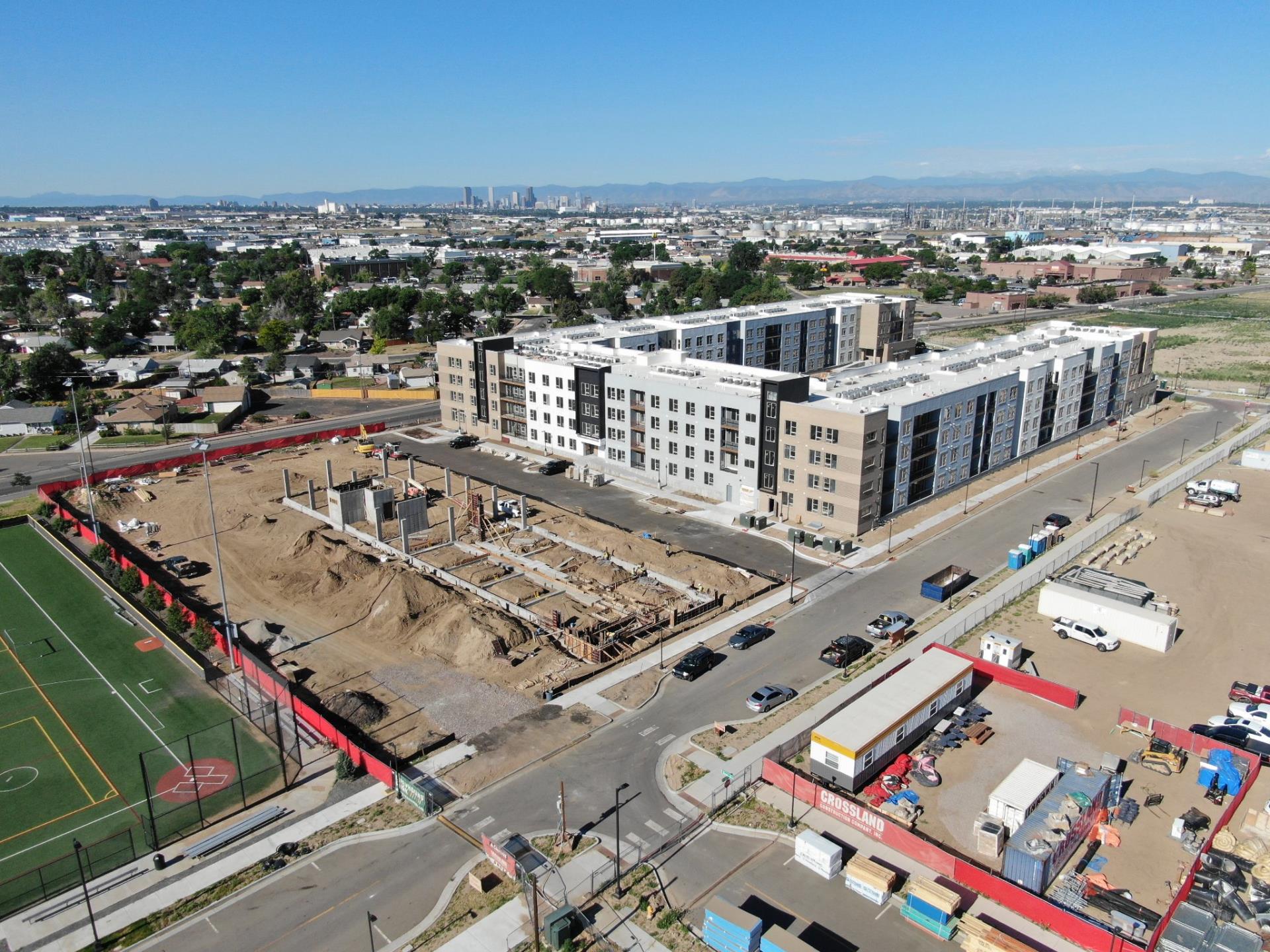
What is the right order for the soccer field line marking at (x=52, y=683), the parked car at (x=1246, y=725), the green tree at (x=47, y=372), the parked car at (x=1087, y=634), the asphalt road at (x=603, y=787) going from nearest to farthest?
the asphalt road at (x=603, y=787) → the parked car at (x=1246, y=725) → the soccer field line marking at (x=52, y=683) → the parked car at (x=1087, y=634) → the green tree at (x=47, y=372)

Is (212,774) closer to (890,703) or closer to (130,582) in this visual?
(130,582)

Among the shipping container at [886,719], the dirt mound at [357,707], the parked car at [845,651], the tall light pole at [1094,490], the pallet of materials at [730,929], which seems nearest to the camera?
the pallet of materials at [730,929]

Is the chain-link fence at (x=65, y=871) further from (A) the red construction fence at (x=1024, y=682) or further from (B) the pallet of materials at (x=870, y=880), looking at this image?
(A) the red construction fence at (x=1024, y=682)

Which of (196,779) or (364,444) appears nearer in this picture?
(196,779)

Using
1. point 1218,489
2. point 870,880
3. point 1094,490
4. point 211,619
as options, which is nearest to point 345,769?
point 211,619

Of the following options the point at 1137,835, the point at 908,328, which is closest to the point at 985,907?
the point at 1137,835

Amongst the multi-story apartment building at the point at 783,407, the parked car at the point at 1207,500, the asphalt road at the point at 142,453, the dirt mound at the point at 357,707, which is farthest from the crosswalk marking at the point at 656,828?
the asphalt road at the point at 142,453

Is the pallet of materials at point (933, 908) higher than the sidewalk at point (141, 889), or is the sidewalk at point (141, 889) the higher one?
the pallet of materials at point (933, 908)
